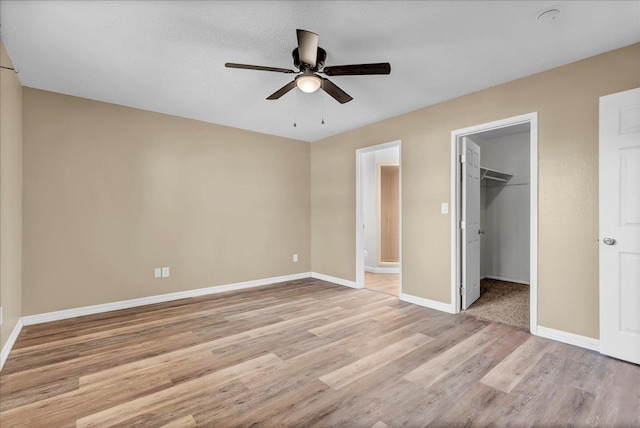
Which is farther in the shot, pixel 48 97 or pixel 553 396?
pixel 48 97


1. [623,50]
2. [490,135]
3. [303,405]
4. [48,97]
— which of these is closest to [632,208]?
[623,50]

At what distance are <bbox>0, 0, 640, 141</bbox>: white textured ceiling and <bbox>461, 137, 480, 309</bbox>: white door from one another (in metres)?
0.81

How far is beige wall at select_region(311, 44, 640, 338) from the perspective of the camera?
8.50 ft

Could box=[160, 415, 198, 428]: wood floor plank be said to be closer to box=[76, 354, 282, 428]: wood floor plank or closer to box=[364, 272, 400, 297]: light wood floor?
box=[76, 354, 282, 428]: wood floor plank

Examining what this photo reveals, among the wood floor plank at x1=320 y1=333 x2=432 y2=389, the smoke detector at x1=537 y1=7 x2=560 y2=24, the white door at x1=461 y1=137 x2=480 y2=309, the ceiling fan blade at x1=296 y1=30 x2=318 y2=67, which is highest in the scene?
the smoke detector at x1=537 y1=7 x2=560 y2=24

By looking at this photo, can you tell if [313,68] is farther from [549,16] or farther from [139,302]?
[139,302]

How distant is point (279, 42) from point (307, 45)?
47cm

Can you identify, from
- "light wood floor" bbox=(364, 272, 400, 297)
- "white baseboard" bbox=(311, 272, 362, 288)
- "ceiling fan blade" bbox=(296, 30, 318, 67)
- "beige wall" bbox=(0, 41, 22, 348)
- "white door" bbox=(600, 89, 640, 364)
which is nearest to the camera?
"ceiling fan blade" bbox=(296, 30, 318, 67)

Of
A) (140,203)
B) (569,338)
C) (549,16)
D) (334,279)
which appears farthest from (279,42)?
(334,279)

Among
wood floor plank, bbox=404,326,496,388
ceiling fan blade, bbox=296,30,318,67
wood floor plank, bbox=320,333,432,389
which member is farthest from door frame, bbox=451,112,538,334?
ceiling fan blade, bbox=296,30,318,67

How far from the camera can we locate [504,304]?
3.85 meters

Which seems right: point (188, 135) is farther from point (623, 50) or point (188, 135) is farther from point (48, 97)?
point (623, 50)

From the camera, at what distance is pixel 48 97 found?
10.9 feet

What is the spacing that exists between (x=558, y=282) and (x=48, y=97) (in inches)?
217
